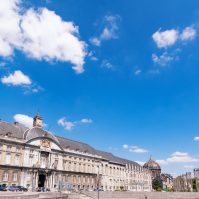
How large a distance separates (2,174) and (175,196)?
45123 mm

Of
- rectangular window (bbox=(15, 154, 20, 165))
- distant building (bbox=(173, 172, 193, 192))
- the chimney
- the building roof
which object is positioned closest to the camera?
rectangular window (bbox=(15, 154, 20, 165))

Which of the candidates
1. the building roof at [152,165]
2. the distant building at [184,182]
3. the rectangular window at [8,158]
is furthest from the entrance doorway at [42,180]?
the distant building at [184,182]

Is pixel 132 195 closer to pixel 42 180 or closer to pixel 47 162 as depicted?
pixel 42 180

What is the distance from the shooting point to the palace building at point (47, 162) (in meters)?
60.8

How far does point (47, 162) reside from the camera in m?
69.1

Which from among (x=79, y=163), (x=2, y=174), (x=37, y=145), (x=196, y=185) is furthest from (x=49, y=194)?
(x=196, y=185)

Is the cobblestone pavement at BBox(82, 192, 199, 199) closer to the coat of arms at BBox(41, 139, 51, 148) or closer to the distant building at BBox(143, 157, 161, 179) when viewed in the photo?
the coat of arms at BBox(41, 139, 51, 148)

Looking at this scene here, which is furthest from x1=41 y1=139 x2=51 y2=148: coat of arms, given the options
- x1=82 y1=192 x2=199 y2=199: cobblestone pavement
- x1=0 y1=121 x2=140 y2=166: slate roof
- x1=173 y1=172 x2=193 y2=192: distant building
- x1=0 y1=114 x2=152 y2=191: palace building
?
x1=173 y1=172 x2=193 y2=192: distant building

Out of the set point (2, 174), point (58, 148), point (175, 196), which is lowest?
point (175, 196)

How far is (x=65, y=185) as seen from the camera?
70438 mm

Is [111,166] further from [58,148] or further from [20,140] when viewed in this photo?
[20,140]

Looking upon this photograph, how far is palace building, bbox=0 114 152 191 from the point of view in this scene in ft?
200

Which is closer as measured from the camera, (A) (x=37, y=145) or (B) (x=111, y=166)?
(A) (x=37, y=145)

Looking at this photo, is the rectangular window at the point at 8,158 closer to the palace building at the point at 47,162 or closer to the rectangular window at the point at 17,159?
the palace building at the point at 47,162
